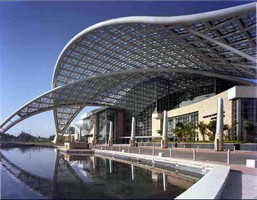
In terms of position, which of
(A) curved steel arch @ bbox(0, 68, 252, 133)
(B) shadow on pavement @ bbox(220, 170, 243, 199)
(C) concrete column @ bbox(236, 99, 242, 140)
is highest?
(A) curved steel arch @ bbox(0, 68, 252, 133)

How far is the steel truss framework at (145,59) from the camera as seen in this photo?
30250 mm

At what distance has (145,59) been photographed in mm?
51031

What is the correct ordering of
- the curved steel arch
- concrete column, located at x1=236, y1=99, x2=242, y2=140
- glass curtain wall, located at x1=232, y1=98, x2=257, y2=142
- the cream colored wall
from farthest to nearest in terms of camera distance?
the curved steel arch
the cream colored wall
concrete column, located at x1=236, y1=99, x2=242, y2=140
glass curtain wall, located at x1=232, y1=98, x2=257, y2=142

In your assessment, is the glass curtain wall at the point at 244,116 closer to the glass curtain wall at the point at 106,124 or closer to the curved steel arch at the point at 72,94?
the curved steel arch at the point at 72,94

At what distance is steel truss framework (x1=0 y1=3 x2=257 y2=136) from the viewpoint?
3025cm

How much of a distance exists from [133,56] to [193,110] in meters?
15.1

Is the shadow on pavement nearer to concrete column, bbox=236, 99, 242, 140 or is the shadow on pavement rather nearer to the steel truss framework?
the steel truss framework

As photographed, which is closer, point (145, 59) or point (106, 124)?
point (145, 59)

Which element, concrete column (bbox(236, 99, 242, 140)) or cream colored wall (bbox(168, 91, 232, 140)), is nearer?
concrete column (bbox(236, 99, 242, 140))

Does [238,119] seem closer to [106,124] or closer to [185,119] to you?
[185,119]

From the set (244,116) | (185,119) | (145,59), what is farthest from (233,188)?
(185,119)

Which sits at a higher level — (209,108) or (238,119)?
(209,108)

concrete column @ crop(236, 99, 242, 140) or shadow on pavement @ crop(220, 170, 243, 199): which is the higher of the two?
concrete column @ crop(236, 99, 242, 140)

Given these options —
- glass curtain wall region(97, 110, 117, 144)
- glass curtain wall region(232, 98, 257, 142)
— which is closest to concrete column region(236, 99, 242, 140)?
glass curtain wall region(232, 98, 257, 142)
